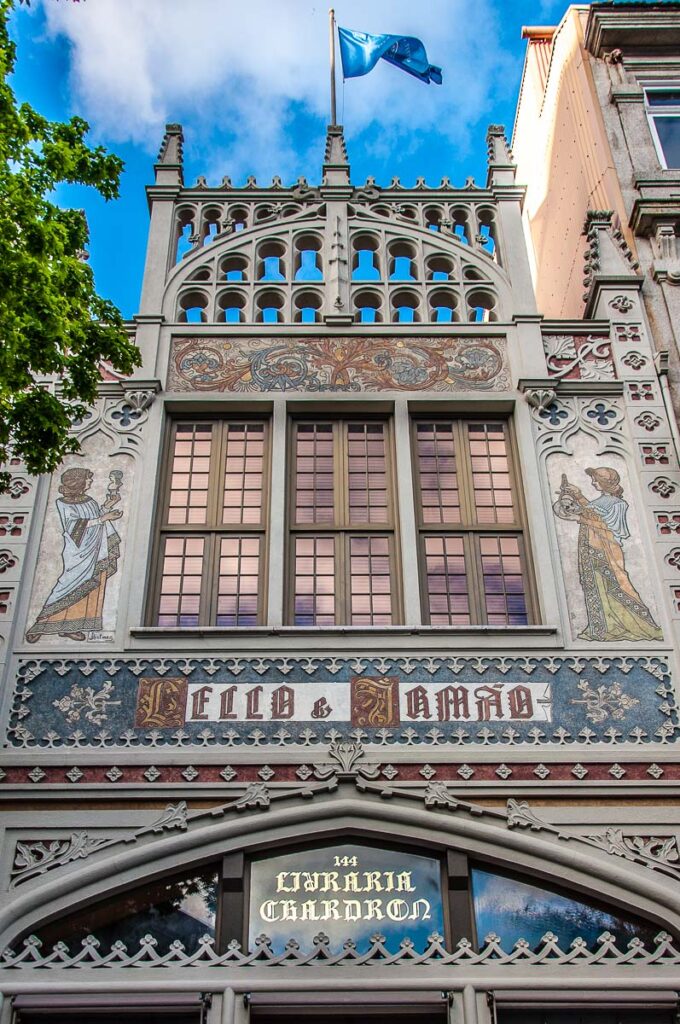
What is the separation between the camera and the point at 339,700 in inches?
507

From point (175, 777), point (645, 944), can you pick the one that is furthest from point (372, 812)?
point (645, 944)

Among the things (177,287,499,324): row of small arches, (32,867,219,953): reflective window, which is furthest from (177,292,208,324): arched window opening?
(32,867,219,953): reflective window

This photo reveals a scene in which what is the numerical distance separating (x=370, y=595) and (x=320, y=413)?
2856 mm

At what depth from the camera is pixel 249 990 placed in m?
11.1

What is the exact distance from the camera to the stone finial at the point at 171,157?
18266 millimetres

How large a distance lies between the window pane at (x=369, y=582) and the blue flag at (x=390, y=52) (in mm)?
10471

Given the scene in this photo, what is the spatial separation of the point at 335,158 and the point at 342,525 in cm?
680

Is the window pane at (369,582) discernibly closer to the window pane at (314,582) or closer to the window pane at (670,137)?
the window pane at (314,582)

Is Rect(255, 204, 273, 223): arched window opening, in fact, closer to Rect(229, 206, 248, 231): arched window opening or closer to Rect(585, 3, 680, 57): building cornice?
Rect(229, 206, 248, 231): arched window opening

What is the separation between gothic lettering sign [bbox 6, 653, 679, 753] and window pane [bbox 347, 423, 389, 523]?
7.78 feet

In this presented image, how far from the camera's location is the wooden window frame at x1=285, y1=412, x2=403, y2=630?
45.9 ft

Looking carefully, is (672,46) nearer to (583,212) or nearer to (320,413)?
(583,212)
